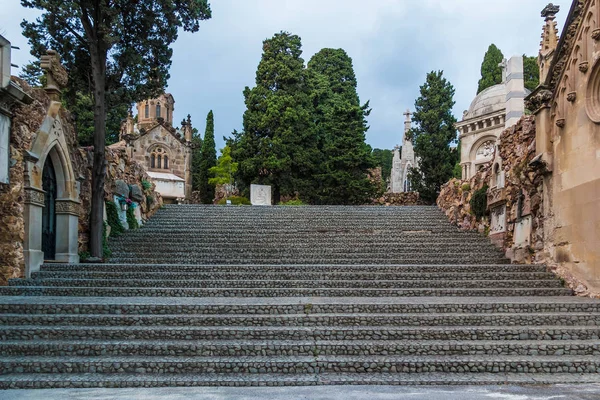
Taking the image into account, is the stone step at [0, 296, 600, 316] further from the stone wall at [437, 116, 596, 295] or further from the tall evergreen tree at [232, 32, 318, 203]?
the tall evergreen tree at [232, 32, 318, 203]

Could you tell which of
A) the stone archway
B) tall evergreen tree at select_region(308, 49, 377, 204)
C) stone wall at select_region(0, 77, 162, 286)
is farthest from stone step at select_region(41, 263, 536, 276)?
tall evergreen tree at select_region(308, 49, 377, 204)

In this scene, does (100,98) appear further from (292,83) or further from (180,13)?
(292,83)

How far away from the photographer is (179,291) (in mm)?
8250

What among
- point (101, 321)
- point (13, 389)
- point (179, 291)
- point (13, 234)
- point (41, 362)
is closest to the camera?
point (13, 389)

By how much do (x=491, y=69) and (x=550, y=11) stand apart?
86.8 ft

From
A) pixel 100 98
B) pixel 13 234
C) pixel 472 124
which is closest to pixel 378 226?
pixel 100 98

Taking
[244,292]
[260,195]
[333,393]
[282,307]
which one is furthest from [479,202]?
[260,195]

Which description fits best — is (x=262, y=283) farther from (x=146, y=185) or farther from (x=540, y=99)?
(x=146, y=185)

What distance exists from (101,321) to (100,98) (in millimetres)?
6754

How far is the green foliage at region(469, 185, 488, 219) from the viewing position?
13.2m

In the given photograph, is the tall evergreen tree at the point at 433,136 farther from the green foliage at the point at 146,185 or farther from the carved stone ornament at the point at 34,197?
the carved stone ornament at the point at 34,197

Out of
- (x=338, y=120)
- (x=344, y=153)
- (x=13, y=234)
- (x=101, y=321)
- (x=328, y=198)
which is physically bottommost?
(x=101, y=321)

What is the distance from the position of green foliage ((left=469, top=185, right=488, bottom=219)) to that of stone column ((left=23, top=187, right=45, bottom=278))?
11192 mm

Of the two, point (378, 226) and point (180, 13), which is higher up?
point (180, 13)
